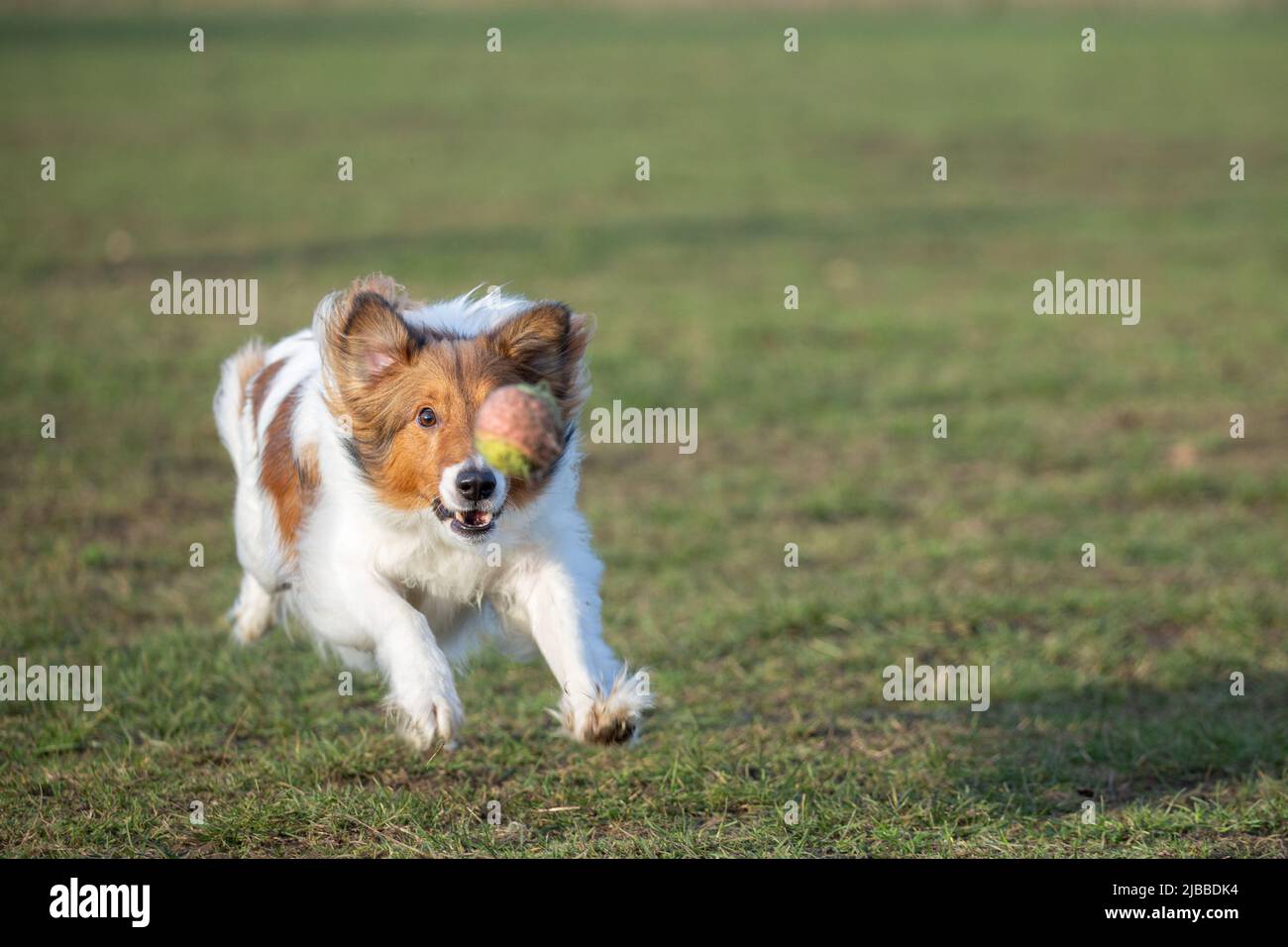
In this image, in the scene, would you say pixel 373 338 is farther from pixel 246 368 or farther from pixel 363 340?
pixel 246 368

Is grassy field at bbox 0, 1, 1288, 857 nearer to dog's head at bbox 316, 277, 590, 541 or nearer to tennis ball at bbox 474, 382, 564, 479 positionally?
dog's head at bbox 316, 277, 590, 541

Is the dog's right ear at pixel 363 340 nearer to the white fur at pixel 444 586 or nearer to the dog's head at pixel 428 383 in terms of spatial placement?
the dog's head at pixel 428 383

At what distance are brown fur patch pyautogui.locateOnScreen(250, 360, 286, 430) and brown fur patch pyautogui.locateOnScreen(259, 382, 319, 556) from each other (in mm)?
251

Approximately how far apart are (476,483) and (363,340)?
74cm

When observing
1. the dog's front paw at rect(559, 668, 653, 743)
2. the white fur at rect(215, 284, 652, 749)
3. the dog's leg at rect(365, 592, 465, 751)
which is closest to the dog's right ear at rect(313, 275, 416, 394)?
the white fur at rect(215, 284, 652, 749)

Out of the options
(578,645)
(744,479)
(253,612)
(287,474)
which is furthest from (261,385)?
(744,479)

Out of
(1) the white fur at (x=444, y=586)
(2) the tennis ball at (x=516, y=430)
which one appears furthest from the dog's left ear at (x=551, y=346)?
(2) the tennis ball at (x=516, y=430)

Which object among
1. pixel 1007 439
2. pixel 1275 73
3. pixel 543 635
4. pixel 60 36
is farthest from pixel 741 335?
pixel 60 36

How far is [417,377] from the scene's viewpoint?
4965mm

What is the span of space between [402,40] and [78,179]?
51.5 feet

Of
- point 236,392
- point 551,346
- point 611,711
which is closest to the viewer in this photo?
point 611,711

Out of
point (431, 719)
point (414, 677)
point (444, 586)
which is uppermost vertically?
point (444, 586)

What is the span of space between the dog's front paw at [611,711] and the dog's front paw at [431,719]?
0.35 metres

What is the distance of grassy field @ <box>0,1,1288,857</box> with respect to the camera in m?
5.42
